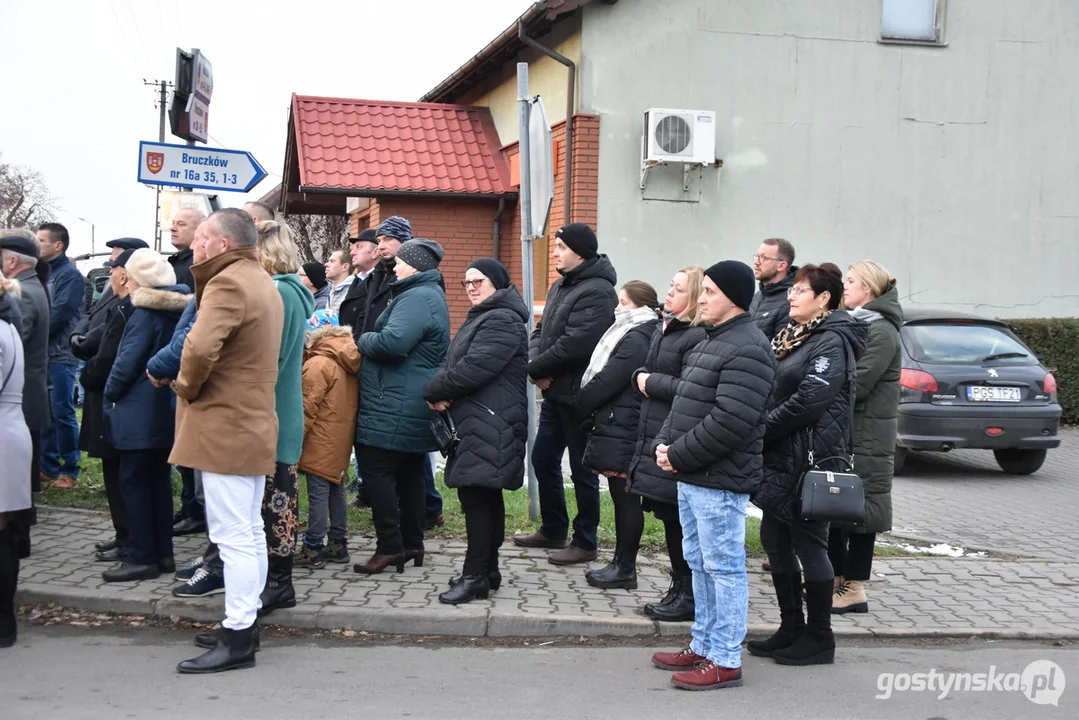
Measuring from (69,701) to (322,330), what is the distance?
2551 mm

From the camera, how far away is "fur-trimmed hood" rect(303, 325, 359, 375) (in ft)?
20.1

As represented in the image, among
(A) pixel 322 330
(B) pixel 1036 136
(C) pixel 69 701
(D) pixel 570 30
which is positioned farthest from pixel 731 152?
(C) pixel 69 701

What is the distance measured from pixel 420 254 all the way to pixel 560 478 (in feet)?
6.24

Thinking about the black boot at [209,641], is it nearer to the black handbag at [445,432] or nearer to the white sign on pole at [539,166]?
the black handbag at [445,432]

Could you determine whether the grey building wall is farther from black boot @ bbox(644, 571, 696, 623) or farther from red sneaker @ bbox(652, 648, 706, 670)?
red sneaker @ bbox(652, 648, 706, 670)

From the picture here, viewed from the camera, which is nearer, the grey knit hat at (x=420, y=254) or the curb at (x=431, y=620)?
the curb at (x=431, y=620)

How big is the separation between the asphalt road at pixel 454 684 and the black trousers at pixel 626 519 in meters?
0.91

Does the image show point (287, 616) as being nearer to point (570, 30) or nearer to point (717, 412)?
point (717, 412)

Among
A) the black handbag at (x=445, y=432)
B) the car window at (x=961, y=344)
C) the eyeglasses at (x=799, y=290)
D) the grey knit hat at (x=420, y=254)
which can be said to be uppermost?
the grey knit hat at (x=420, y=254)

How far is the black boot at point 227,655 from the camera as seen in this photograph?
475cm

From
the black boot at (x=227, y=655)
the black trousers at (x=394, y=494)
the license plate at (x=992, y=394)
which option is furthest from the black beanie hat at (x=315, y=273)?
the license plate at (x=992, y=394)

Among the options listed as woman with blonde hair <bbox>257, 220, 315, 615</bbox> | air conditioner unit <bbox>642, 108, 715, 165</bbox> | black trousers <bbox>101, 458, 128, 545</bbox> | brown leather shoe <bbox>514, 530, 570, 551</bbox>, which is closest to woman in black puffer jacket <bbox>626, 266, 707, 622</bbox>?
brown leather shoe <bbox>514, 530, 570, 551</bbox>

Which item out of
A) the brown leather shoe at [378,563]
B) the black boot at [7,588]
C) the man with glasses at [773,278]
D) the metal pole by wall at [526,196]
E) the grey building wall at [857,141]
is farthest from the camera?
the grey building wall at [857,141]

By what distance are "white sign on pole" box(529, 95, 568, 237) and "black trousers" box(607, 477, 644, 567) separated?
217 cm
